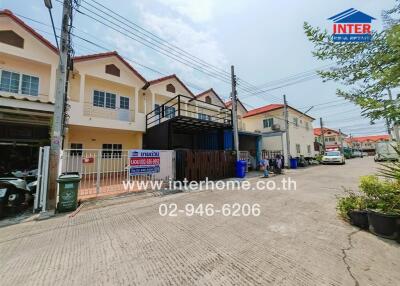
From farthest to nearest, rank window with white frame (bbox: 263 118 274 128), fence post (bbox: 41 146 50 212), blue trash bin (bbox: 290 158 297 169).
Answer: window with white frame (bbox: 263 118 274 128)
blue trash bin (bbox: 290 158 297 169)
fence post (bbox: 41 146 50 212)

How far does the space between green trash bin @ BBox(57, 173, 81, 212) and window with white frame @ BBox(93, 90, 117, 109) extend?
8358 mm

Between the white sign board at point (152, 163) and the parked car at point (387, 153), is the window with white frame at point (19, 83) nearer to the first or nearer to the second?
the white sign board at point (152, 163)

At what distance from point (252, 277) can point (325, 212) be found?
4091 millimetres

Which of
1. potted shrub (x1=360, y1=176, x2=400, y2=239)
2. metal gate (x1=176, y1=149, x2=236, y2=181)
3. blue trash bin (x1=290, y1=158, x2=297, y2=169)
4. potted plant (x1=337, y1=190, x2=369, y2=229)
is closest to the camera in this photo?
potted shrub (x1=360, y1=176, x2=400, y2=239)

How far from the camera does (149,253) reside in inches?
131

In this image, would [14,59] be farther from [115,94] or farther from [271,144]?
[271,144]

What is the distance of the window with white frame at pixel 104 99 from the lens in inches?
504

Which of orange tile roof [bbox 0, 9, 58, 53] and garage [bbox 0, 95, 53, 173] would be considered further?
garage [bbox 0, 95, 53, 173]

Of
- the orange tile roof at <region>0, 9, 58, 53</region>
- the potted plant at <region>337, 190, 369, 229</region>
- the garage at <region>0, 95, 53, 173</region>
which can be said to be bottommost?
the potted plant at <region>337, 190, 369, 229</region>

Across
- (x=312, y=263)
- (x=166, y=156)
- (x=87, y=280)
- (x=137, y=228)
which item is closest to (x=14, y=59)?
(x=166, y=156)

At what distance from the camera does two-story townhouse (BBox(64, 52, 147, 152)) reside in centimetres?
1141

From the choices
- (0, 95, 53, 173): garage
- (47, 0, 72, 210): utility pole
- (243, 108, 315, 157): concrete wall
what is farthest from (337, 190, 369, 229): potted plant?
(243, 108, 315, 157): concrete wall

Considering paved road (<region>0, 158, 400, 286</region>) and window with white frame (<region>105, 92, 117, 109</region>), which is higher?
window with white frame (<region>105, 92, 117, 109</region>)

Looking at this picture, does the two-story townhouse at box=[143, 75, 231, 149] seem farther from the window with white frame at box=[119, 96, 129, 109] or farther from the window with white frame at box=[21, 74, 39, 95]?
the window with white frame at box=[21, 74, 39, 95]
